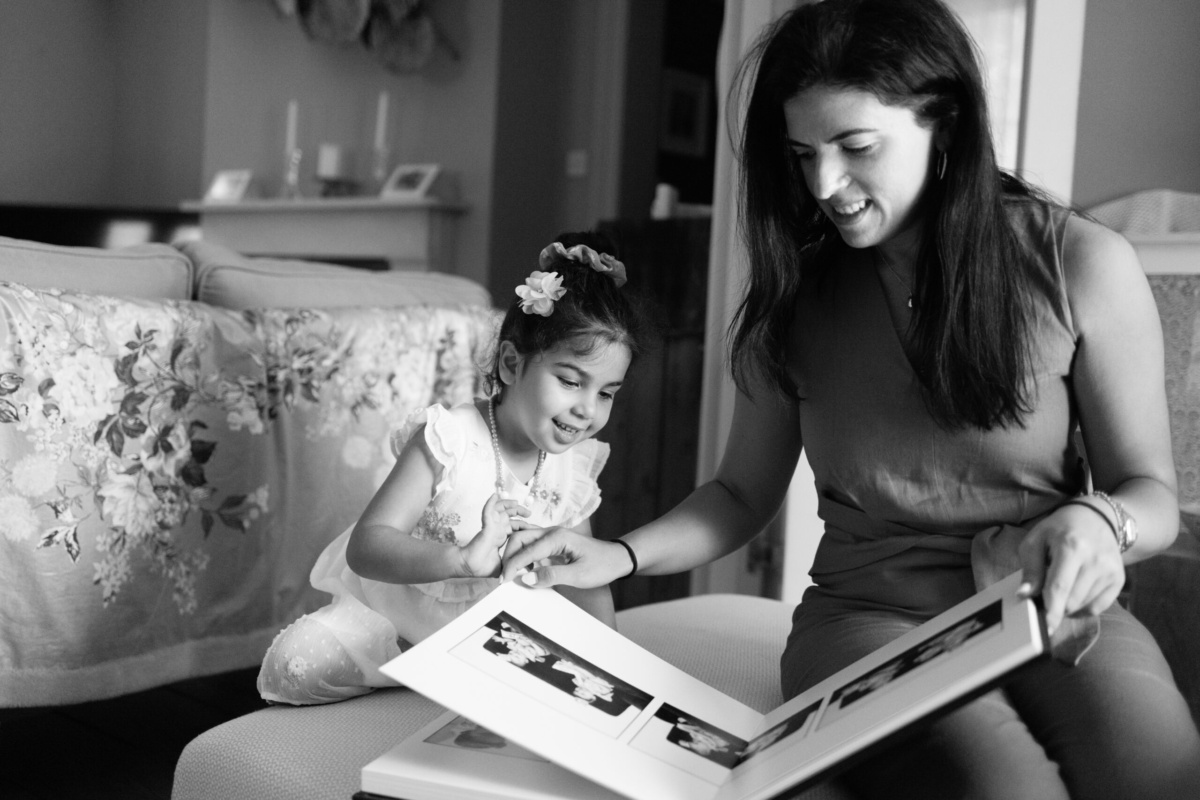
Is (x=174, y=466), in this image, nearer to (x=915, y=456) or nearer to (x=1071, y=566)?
(x=915, y=456)

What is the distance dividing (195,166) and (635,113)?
2.28m

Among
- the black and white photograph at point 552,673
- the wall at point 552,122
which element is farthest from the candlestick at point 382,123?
the black and white photograph at point 552,673

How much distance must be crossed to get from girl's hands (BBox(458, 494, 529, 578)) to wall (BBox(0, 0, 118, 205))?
5.60 m

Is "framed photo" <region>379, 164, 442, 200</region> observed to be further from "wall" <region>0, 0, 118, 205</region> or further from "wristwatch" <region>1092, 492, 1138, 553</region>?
"wristwatch" <region>1092, 492, 1138, 553</region>

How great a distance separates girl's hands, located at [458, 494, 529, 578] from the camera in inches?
38.3

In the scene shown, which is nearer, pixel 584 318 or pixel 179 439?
pixel 584 318

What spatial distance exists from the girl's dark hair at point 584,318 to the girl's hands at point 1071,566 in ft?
1.83

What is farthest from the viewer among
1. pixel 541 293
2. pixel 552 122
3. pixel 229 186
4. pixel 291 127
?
pixel 229 186

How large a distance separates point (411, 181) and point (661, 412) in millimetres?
2369

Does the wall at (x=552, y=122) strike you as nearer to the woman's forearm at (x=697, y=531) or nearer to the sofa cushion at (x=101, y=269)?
the sofa cushion at (x=101, y=269)

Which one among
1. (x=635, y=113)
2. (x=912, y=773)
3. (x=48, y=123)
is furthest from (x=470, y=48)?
(x=912, y=773)

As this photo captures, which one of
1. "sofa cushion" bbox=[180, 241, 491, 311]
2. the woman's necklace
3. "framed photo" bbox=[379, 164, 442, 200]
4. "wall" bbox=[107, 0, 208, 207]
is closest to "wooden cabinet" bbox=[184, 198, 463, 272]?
"framed photo" bbox=[379, 164, 442, 200]

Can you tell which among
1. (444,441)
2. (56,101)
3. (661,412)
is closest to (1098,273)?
(444,441)

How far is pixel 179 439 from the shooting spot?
5.44 feet
